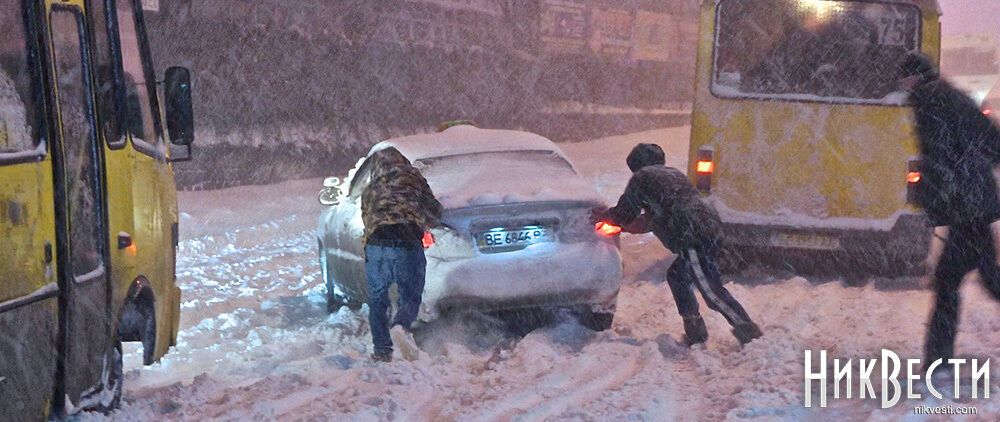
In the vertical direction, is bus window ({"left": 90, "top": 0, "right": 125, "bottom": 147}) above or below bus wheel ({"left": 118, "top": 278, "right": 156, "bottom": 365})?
above

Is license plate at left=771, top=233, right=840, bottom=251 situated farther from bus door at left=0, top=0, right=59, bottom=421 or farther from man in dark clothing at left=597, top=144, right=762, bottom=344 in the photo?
bus door at left=0, top=0, right=59, bottom=421

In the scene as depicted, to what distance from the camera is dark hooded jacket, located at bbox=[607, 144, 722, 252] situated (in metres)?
8.23

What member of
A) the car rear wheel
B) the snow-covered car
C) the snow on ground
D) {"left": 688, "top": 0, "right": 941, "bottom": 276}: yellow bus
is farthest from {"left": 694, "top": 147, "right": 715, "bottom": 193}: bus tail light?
the car rear wheel

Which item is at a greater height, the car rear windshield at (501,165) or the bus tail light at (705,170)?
the car rear windshield at (501,165)

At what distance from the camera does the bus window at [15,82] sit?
494cm

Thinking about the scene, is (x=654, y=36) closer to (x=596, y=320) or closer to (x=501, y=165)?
(x=501, y=165)

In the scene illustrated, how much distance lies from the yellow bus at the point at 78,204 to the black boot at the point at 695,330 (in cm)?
328

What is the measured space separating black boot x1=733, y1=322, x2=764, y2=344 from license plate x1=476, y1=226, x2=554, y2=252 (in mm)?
1436

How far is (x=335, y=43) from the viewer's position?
66.3 feet

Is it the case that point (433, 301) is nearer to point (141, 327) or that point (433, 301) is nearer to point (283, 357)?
point (283, 357)

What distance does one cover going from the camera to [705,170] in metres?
11.6

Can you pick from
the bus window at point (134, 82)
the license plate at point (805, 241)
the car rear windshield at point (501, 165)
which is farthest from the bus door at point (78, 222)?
the license plate at point (805, 241)

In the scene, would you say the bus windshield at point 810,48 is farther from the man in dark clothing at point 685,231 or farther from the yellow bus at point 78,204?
the yellow bus at point 78,204

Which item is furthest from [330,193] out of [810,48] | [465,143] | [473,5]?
[473,5]
